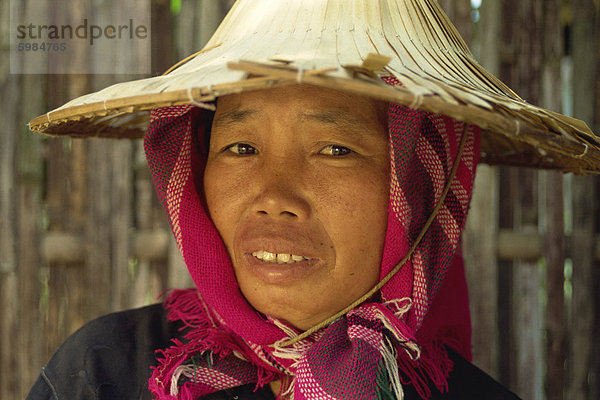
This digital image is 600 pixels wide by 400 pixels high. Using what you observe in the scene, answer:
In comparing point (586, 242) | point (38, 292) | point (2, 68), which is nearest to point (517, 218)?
point (586, 242)

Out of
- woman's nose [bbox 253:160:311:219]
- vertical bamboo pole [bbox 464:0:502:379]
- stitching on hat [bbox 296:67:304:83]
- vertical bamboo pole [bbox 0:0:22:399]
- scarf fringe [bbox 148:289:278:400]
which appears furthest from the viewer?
vertical bamboo pole [bbox 464:0:502:379]

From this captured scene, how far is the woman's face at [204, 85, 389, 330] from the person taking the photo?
1.21 meters

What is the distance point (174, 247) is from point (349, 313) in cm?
111

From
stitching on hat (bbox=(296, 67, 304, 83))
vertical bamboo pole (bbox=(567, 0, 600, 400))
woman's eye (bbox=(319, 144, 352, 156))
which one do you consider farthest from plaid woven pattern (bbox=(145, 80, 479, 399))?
vertical bamboo pole (bbox=(567, 0, 600, 400))

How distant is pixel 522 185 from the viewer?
2.39 m

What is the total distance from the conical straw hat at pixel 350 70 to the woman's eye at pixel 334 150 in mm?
227

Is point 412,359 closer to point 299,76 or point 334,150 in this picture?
point 334,150

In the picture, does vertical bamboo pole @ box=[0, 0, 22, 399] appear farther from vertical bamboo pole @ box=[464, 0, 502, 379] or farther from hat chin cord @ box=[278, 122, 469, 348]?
vertical bamboo pole @ box=[464, 0, 502, 379]

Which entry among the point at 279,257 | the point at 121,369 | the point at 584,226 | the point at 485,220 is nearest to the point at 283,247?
the point at 279,257

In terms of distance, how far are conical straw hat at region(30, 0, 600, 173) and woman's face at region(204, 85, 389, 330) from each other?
5.0 inches

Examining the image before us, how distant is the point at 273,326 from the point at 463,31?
1.55 metres

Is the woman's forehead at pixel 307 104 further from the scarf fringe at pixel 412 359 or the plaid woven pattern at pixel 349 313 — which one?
the scarf fringe at pixel 412 359

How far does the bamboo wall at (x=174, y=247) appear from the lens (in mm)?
2152

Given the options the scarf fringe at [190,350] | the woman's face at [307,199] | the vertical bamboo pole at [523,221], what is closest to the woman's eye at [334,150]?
the woman's face at [307,199]
